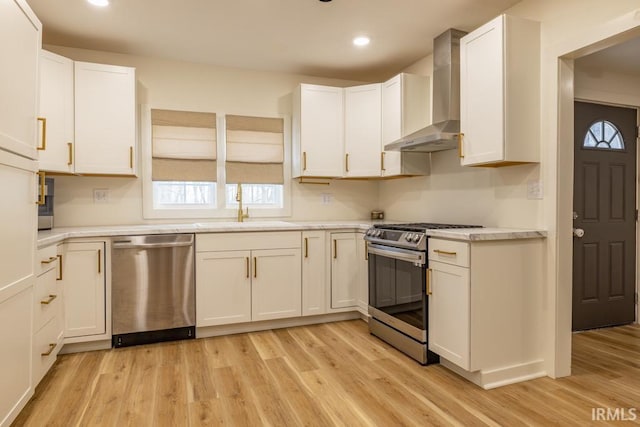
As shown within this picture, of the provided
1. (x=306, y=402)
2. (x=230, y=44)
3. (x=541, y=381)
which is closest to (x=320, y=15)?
(x=230, y=44)

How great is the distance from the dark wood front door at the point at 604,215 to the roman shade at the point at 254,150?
2784 mm

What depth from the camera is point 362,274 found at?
3.72 metres

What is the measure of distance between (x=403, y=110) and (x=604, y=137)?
187cm

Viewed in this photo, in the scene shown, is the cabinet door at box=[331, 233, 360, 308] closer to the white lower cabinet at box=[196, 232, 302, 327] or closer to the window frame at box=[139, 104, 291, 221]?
the white lower cabinet at box=[196, 232, 302, 327]

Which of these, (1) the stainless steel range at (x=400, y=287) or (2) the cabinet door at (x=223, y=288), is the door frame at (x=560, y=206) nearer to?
(1) the stainless steel range at (x=400, y=287)

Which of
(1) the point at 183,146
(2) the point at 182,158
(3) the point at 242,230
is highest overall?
(1) the point at 183,146

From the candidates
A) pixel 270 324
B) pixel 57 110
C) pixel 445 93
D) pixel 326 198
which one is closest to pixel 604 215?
pixel 445 93

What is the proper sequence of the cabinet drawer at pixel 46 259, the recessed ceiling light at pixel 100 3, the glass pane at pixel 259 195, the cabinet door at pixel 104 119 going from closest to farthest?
the cabinet drawer at pixel 46 259, the recessed ceiling light at pixel 100 3, the cabinet door at pixel 104 119, the glass pane at pixel 259 195

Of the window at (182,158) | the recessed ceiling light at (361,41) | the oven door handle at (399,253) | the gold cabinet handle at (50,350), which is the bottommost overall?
the gold cabinet handle at (50,350)

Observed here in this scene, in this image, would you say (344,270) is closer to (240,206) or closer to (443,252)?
(240,206)

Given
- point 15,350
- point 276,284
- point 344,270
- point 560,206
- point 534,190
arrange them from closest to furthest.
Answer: point 15,350
point 560,206
point 534,190
point 276,284
point 344,270

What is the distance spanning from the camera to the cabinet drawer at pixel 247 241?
3250 mm

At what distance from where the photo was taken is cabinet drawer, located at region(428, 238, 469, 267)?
2398 millimetres

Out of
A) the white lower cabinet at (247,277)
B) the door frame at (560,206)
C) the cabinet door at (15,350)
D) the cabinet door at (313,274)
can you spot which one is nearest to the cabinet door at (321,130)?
the cabinet door at (313,274)
